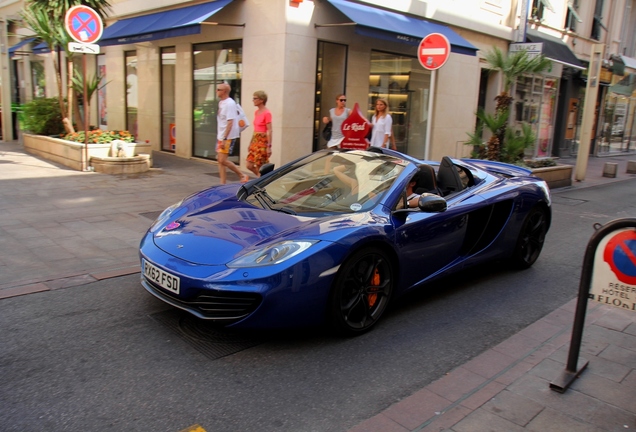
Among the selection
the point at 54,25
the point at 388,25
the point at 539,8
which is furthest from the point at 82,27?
→ the point at 539,8

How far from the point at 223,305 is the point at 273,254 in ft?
1.55

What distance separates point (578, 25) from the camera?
21.9m

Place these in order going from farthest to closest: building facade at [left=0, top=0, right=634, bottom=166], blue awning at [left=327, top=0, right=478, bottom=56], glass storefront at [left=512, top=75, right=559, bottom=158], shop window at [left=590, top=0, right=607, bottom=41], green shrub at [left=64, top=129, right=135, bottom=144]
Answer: shop window at [left=590, top=0, right=607, bottom=41] < glass storefront at [left=512, top=75, right=559, bottom=158] < building facade at [left=0, top=0, right=634, bottom=166] < green shrub at [left=64, top=129, right=135, bottom=144] < blue awning at [left=327, top=0, right=478, bottom=56]

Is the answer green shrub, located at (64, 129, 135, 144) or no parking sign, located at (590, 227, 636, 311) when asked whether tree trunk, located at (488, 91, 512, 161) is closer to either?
green shrub, located at (64, 129, 135, 144)

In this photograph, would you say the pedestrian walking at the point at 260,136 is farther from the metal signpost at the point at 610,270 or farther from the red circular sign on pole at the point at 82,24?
the metal signpost at the point at 610,270

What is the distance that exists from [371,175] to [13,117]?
16.5 metres

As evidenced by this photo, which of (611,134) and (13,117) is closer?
(13,117)

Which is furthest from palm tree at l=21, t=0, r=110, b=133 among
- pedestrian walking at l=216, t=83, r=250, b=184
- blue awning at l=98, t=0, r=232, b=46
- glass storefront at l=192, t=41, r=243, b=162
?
pedestrian walking at l=216, t=83, r=250, b=184

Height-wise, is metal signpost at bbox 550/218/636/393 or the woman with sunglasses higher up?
the woman with sunglasses

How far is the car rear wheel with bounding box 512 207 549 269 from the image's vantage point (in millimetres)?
5816

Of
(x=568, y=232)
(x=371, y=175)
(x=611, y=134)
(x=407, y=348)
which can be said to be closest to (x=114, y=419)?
(x=407, y=348)

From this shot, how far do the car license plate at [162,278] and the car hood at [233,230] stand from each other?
16 cm

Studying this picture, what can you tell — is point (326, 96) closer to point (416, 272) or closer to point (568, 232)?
point (568, 232)

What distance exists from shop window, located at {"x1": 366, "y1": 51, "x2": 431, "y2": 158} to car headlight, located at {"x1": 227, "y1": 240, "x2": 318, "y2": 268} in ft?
34.0
